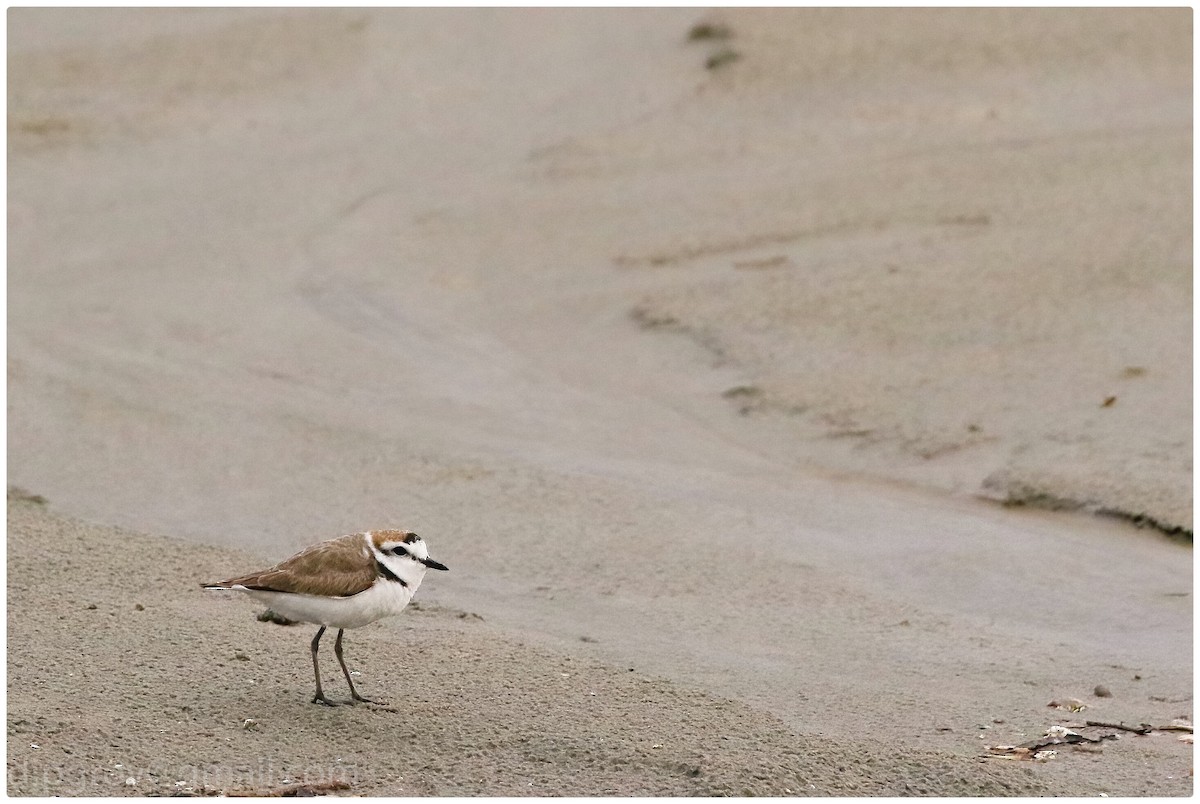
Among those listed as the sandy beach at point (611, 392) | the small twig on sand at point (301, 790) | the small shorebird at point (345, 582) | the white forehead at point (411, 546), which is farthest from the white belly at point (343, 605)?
the small twig on sand at point (301, 790)

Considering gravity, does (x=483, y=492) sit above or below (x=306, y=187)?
below

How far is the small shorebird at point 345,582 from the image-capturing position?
6.19 metres

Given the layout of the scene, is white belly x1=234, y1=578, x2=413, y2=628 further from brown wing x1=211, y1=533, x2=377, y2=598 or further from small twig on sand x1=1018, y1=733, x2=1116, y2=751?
small twig on sand x1=1018, y1=733, x2=1116, y2=751

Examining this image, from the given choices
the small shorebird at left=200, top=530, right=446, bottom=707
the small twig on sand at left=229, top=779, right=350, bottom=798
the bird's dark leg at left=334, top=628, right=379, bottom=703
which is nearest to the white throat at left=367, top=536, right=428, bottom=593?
the small shorebird at left=200, top=530, right=446, bottom=707

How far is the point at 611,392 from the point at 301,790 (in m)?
5.87

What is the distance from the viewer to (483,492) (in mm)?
9375

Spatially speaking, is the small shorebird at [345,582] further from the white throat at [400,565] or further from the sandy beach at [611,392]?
the sandy beach at [611,392]

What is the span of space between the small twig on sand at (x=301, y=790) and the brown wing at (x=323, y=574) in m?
0.85

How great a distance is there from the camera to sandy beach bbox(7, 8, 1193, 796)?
6.26 m

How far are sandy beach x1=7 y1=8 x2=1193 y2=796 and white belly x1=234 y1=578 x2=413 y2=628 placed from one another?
33cm

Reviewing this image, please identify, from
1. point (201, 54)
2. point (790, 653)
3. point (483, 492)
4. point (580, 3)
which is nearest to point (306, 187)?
point (201, 54)

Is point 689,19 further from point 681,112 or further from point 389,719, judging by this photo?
point 389,719

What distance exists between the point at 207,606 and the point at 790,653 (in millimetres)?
2457

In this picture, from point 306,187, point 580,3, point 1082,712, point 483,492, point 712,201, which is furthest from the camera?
point 580,3
